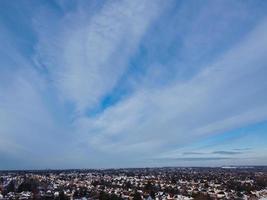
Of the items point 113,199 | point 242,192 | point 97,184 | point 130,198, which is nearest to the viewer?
point 113,199

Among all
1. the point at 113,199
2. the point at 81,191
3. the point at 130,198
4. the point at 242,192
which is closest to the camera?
the point at 113,199

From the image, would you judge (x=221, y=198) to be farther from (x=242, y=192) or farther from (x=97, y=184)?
(x=97, y=184)

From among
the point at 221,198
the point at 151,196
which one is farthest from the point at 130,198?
the point at 221,198

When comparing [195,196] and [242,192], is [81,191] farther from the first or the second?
[242,192]

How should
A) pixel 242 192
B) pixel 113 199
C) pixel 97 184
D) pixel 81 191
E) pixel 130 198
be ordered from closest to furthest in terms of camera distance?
1. pixel 113 199
2. pixel 130 198
3. pixel 81 191
4. pixel 242 192
5. pixel 97 184

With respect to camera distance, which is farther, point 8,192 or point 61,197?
point 8,192

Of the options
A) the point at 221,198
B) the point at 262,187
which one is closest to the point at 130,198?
the point at 221,198

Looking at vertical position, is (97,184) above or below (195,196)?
above

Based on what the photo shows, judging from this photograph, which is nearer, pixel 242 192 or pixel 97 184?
pixel 242 192

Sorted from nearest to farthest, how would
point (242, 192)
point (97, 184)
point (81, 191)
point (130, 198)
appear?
point (130, 198), point (81, 191), point (242, 192), point (97, 184)
